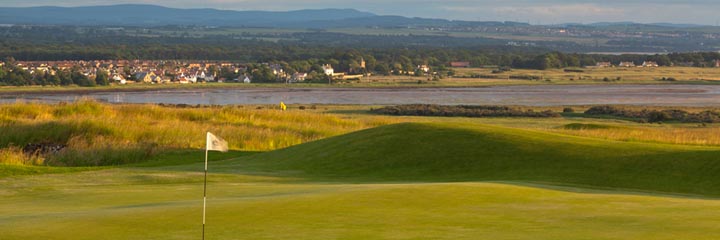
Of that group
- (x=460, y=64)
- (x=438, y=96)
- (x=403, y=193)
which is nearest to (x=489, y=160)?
(x=403, y=193)

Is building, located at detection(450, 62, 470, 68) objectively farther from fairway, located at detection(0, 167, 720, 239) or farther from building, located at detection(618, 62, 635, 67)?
fairway, located at detection(0, 167, 720, 239)

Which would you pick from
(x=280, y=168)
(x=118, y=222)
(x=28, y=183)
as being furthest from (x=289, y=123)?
(x=118, y=222)

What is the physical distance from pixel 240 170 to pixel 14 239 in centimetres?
1205

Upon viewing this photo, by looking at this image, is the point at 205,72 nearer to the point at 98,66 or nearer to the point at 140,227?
the point at 98,66

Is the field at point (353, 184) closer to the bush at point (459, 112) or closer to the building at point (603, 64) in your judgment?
the bush at point (459, 112)

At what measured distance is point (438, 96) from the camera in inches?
3076

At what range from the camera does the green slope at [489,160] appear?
18.8 metres

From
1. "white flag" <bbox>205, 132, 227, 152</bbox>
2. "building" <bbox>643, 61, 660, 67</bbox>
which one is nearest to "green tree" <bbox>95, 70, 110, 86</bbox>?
"building" <bbox>643, 61, 660, 67</bbox>

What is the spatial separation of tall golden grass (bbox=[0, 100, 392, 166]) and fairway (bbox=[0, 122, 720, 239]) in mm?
2194

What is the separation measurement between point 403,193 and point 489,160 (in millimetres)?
8129

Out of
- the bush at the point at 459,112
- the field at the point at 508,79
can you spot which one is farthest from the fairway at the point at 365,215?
the field at the point at 508,79

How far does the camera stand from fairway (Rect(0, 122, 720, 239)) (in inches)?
416

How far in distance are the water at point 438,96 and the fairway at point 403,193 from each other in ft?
148

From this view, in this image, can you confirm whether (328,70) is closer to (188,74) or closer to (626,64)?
(188,74)
